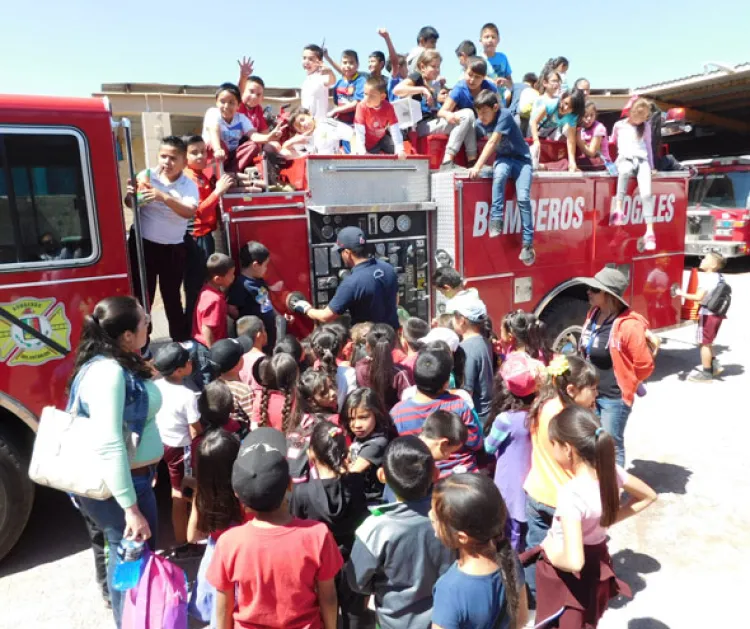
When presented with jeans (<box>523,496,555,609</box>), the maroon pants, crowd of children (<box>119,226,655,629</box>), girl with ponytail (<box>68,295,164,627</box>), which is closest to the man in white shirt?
the maroon pants

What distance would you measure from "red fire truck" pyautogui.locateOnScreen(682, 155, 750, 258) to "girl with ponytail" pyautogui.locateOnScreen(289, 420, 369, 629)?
1469 centimetres

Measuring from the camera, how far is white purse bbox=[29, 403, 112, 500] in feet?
7.72

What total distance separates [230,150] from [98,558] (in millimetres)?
3226

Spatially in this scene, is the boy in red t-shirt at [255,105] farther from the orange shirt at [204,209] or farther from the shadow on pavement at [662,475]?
the shadow on pavement at [662,475]

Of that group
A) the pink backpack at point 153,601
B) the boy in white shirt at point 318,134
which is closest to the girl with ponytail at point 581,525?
the pink backpack at point 153,601

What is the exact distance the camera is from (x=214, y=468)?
8.49ft

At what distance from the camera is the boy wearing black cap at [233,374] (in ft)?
10.5

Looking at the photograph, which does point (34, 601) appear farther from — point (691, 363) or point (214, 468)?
point (691, 363)

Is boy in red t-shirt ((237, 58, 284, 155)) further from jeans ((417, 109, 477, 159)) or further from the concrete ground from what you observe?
the concrete ground

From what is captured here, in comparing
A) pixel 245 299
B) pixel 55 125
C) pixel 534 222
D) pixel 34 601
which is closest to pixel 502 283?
pixel 534 222

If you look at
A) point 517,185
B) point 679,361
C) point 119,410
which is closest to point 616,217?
point 517,185

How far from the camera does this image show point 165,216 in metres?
3.88

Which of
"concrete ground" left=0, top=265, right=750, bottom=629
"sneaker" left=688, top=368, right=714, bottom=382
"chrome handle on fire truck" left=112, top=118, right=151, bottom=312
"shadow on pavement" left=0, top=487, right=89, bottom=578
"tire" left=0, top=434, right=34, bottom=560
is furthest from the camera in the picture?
"sneaker" left=688, top=368, right=714, bottom=382

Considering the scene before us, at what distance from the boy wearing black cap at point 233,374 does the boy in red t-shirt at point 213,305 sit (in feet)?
1.47
